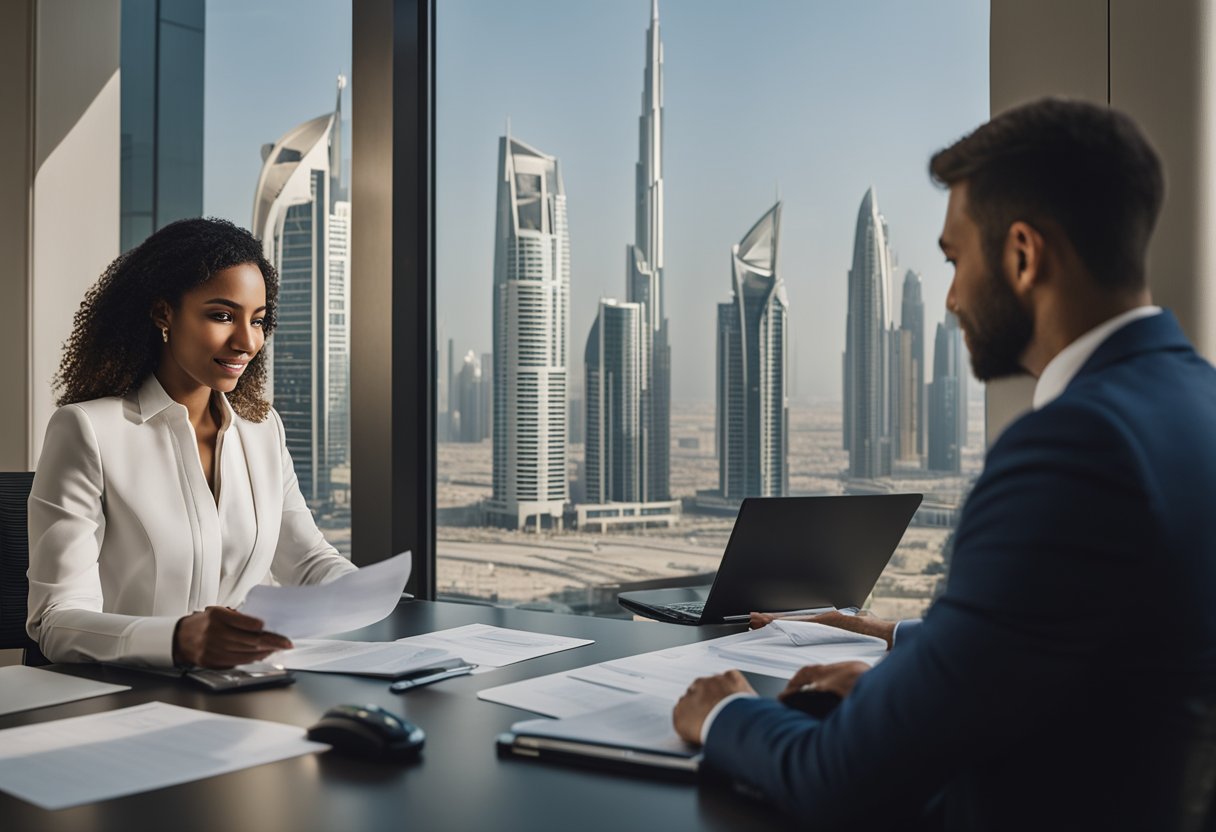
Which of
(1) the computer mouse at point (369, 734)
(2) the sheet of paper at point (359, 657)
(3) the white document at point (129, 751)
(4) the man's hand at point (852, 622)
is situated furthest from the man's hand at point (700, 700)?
(4) the man's hand at point (852, 622)

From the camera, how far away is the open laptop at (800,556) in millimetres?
1791

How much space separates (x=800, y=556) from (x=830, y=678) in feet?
2.26

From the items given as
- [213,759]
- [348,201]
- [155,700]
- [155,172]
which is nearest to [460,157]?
[348,201]

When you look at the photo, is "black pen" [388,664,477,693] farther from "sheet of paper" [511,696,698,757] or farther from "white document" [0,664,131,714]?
"white document" [0,664,131,714]

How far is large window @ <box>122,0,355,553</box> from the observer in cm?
317

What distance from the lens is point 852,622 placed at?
1714 mm

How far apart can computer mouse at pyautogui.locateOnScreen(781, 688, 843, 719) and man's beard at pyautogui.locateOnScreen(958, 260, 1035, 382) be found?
38cm

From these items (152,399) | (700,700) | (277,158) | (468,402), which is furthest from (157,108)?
(700,700)

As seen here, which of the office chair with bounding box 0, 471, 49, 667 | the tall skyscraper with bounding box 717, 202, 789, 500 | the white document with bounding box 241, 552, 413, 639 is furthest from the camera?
the tall skyscraper with bounding box 717, 202, 789, 500

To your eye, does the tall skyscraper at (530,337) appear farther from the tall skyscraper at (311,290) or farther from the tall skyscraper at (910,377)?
the tall skyscraper at (910,377)

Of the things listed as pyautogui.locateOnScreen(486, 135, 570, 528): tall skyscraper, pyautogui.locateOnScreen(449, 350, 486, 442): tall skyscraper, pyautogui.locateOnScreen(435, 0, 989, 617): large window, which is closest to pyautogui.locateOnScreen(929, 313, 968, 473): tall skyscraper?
pyautogui.locateOnScreen(435, 0, 989, 617): large window

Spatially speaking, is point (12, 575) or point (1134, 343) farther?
point (12, 575)

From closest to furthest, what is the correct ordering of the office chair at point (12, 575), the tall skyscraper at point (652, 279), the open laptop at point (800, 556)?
the open laptop at point (800, 556)
the office chair at point (12, 575)
the tall skyscraper at point (652, 279)

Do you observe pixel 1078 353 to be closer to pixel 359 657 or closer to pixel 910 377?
pixel 359 657
